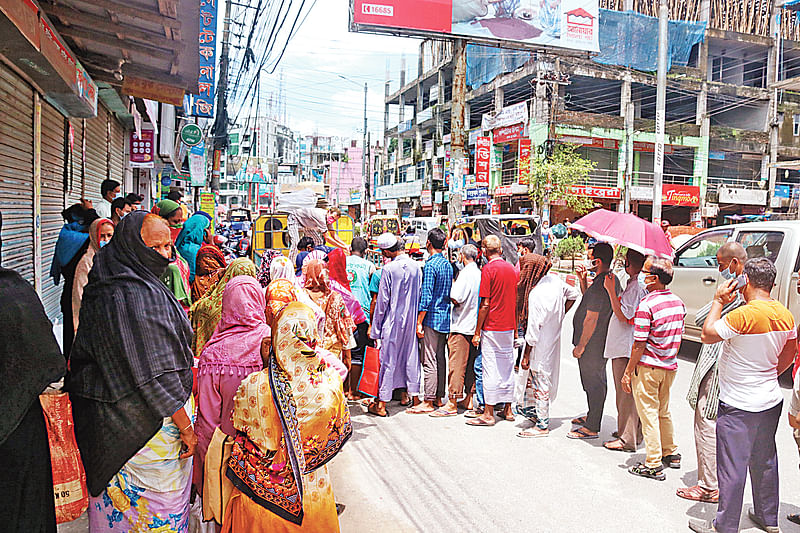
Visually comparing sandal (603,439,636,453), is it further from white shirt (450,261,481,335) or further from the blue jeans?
white shirt (450,261,481,335)

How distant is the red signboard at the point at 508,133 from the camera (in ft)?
108

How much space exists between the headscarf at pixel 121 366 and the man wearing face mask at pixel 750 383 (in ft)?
10.7

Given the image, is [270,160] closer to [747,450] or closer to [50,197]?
[50,197]

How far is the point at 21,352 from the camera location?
6.91 ft

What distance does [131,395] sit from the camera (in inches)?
101

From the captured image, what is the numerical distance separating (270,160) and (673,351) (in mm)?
68364

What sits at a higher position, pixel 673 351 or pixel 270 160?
pixel 270 160

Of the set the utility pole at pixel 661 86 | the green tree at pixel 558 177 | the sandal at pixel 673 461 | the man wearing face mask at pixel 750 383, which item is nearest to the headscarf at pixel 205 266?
the man wearing face mask at pixel 750 383

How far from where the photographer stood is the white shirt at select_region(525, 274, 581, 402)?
18.2 ft

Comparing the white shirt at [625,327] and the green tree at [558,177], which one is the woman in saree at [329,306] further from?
the green tree at [558,177]

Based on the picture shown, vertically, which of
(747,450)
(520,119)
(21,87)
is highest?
(520,119)

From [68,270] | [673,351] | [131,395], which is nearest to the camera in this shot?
[131,395]

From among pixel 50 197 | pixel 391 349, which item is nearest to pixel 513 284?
pixel 391 349

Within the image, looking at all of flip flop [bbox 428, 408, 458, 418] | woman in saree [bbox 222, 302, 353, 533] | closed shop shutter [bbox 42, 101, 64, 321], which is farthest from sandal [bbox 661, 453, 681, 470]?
closed shop shutter [bbox 42, 101, 64, 321]
